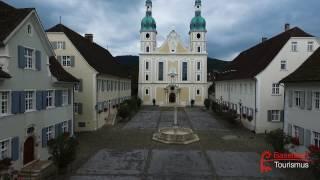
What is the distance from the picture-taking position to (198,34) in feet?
221

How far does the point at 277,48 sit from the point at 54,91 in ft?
65.8

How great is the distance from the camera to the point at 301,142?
2028cm

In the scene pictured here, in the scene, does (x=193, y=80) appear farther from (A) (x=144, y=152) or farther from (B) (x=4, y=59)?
(B) (x=4, y=59)

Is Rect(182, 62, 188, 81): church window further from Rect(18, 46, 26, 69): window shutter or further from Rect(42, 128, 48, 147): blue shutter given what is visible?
Rect(18, 46, 26, 69): window shutter

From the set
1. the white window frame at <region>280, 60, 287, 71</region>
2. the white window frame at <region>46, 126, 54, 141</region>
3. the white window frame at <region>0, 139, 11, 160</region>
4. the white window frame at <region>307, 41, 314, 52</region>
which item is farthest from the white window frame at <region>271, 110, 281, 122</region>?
the white window frame at <region>0, 139, 11, 160</region>

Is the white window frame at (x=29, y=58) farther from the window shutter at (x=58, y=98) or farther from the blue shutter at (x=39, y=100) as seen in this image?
the window shutter at (x=58, y=98)

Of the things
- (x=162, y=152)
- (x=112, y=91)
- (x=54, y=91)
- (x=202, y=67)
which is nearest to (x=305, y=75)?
(x=162, y=152)

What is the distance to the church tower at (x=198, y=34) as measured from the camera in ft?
219

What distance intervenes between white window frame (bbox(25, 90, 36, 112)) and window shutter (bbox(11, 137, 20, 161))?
2.08 meters

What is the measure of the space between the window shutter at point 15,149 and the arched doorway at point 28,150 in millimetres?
1141

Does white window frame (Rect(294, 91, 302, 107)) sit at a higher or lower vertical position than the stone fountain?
higher

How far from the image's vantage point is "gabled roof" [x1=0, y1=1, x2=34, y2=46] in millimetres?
16125

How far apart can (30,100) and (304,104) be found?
15.7 meters

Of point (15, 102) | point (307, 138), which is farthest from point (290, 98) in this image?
point (15, 102)
